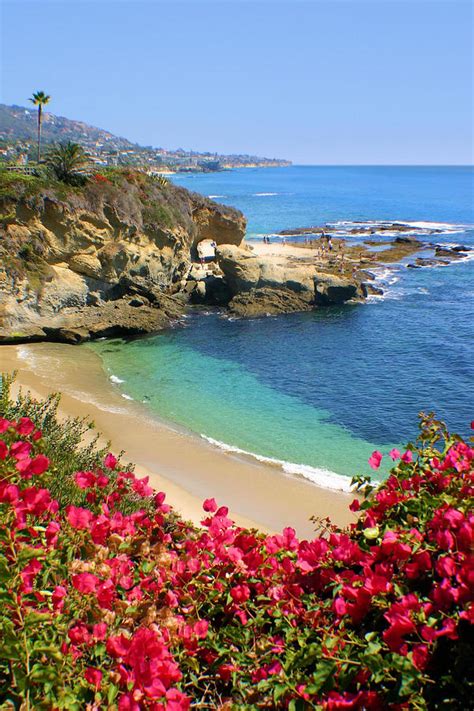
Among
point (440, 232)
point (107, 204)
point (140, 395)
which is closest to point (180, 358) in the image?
point (140, 395)

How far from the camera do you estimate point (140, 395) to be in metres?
20.3

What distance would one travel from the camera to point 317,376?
2297 centimetres

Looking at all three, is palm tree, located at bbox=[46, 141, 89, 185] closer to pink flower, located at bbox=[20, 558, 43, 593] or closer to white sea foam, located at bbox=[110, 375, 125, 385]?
white sea foam, located at bbox=[110, 375, 125, 385]

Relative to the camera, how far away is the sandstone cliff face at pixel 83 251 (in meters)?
24.5

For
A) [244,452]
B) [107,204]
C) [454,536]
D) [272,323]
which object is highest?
[107,204]

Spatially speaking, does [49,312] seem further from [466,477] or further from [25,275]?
[466,477]

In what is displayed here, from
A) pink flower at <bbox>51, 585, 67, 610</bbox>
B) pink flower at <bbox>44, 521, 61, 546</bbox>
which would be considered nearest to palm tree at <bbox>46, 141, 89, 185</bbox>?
pink flower at <bbox>44, 521, 61, 546</bbox>

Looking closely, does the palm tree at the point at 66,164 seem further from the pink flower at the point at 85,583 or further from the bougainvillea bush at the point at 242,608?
the pink flower at the point at 85,583

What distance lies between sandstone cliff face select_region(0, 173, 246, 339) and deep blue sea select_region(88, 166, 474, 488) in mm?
2586

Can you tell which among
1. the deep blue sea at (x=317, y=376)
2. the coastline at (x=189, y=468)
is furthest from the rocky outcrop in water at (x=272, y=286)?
the coastline at (x=189, y=468)

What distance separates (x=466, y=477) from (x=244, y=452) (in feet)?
40.5

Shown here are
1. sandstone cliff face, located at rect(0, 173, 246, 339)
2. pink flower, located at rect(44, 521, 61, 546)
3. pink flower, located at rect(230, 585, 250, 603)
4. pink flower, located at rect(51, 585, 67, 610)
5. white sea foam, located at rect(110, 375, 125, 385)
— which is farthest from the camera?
sandstone cliff face, located at rect(0, 173, 246, 339)

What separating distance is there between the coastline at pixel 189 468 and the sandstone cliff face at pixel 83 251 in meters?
4.28

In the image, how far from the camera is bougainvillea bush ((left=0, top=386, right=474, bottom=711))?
296 cm
